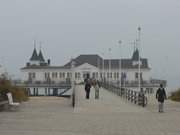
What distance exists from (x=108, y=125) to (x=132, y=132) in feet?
8.59

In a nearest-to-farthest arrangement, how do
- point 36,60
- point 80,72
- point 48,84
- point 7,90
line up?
point 7,90 → point 48,84 → point 80,72 → point 36,60

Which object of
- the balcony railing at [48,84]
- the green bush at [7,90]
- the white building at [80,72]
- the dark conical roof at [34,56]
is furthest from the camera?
the dark conical roof at [34,56]

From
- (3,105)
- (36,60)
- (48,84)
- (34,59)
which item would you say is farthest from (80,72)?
(3,105)

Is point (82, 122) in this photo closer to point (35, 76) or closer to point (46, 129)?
point (46, 129)

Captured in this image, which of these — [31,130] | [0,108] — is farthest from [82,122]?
[0,108]

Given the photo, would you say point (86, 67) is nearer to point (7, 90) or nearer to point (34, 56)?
point (34, 56)

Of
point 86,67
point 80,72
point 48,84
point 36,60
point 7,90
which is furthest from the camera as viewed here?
point 36,60

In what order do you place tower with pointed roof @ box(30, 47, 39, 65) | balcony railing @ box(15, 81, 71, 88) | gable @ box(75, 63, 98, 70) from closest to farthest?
balcony railing @ box(15, 81, 71, 88) < gable @ box(75, 63, 98, 70) < tower with pointed roof @ box(30, 47, 39, 65)

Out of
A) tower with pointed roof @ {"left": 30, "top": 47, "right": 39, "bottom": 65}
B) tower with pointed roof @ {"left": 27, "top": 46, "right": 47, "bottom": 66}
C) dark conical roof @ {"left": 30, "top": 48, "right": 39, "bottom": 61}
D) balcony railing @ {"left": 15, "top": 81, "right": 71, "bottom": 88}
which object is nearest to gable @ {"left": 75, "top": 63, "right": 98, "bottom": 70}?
balcony railing @ {"left": 15, "top": 81, "right": 71, "bottom": 88}

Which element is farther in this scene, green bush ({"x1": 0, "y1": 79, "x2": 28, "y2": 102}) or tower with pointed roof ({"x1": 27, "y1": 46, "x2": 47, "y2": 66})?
tower with pointed roof ({"x1": 27, "y1": 46, "x2": 47, "y2": 66})

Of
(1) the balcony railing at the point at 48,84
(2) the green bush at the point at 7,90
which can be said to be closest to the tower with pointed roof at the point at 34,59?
(1) the balcony railing at the point at 48,84

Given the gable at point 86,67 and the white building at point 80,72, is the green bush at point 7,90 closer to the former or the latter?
the white building at point 80,72

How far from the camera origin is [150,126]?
20641mm

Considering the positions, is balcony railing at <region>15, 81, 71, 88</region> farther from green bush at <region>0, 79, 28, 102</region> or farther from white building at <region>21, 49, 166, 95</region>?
green bush at <region>0, 79, 28, 102</region>
